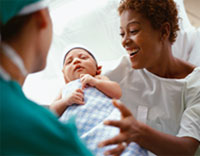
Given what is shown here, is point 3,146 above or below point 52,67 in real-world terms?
below

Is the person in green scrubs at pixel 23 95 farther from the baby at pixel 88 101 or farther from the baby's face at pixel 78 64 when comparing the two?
the baby's face at pixel 78 64

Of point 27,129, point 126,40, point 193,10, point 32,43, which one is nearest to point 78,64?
point 126,40

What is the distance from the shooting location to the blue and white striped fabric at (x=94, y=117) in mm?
907

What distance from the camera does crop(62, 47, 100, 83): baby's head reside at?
119cm

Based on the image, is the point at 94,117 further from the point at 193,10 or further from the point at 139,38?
the point at 193,10

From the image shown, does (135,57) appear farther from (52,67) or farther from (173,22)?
(52,67)

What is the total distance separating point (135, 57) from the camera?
1.16 m

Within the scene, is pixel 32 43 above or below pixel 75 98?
above

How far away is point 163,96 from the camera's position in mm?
1216

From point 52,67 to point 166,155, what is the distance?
106 cm

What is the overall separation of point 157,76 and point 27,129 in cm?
88

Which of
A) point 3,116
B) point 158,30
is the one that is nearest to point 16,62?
point 3,116

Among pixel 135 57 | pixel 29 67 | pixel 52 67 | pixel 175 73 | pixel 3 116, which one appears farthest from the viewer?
pixel 52 67

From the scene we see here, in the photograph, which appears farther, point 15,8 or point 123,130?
point 123,130
